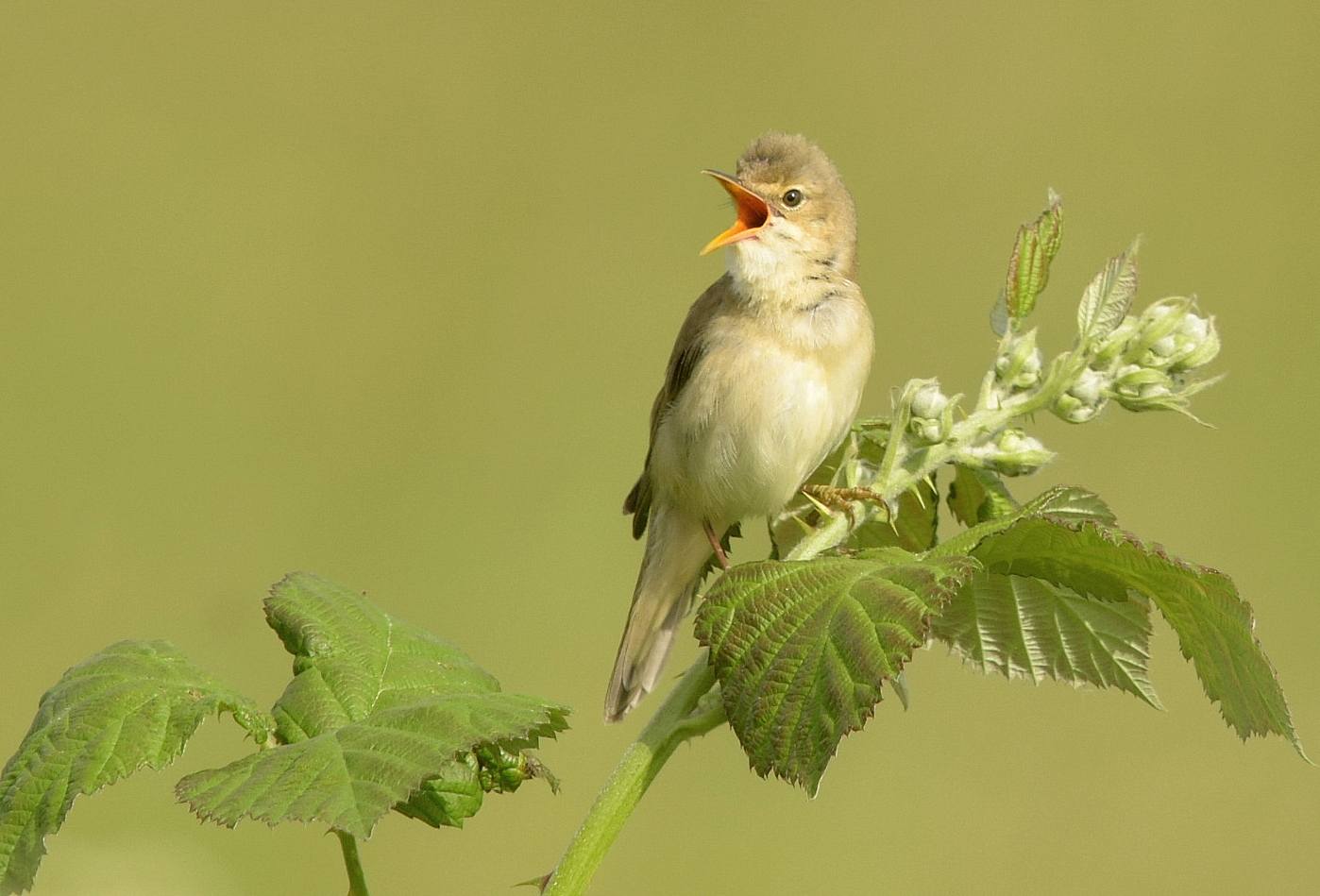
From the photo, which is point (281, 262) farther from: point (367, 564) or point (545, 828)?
point (545, 828)

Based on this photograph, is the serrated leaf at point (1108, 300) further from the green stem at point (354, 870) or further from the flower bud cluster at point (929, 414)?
the green stem at point (354, 870)

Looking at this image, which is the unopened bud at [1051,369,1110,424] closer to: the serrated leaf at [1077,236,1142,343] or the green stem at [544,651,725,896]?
the serrated leaf at [1077,236,1142,343]

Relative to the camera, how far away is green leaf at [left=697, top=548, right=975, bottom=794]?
1.58 meters

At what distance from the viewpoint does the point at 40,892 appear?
A: 68.3 inches

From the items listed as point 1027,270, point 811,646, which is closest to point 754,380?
point 1027,270

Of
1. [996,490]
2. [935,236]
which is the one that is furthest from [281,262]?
[996,490]

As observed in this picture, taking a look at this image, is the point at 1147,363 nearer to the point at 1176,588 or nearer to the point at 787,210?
the point at 1176,588

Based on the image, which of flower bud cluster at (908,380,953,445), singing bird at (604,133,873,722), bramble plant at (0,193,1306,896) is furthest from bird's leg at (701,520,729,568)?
flower bud cluster at (908,380,953,445)

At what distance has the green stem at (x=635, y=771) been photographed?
147cm

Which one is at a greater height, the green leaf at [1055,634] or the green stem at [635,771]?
the green leaf at [1055,634]

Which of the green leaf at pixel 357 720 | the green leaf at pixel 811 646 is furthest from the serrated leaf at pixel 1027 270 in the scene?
the green leaf at pixel 357 720

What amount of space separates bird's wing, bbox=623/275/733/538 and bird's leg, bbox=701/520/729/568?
0.75 ft

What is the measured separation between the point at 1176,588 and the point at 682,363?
7.66ft

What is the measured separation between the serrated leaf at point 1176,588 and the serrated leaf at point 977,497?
0.21 metres
